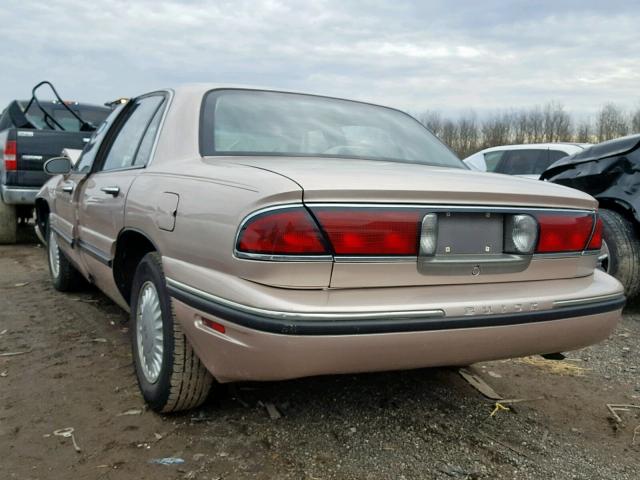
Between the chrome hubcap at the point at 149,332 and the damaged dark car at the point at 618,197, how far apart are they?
3181mm

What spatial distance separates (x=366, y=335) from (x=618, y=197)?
11.3ft

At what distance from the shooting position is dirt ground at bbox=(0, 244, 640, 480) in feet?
7.11

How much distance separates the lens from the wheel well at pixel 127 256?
9.20 ft

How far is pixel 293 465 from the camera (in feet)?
7.09

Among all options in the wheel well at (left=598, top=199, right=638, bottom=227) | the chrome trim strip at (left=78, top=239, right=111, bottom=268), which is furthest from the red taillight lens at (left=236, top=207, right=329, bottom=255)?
the wheel well at (left=598, top=199, right=638, bottom=227)

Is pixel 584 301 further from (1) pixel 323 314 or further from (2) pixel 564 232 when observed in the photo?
(1) pixel 323 314

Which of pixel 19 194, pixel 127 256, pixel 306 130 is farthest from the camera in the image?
pixel 19 194

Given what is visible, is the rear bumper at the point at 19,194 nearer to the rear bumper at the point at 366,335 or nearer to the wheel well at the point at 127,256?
the wheel well at the point at 127,256

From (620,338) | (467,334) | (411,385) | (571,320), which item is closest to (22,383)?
(411,385)

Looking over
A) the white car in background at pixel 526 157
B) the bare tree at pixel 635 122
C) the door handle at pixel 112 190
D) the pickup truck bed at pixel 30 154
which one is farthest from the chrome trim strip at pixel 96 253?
the bare tree at pixel 635 122

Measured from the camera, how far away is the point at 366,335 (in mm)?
1848

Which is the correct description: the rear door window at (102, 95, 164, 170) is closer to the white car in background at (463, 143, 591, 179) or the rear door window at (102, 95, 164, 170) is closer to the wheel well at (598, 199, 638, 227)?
the wheel well at (598, 199, 638, 227)

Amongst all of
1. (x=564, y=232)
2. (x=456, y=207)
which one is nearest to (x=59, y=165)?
(x=456, y=207)

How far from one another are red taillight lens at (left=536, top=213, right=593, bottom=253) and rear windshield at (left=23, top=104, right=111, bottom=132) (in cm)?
707
